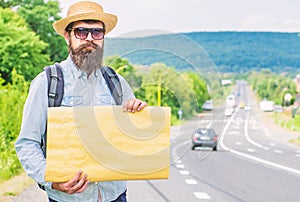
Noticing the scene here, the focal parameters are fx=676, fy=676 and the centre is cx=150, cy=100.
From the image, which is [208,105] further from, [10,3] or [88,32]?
[10,3]

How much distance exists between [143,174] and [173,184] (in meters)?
9.78

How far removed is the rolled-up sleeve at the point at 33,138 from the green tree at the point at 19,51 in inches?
1895

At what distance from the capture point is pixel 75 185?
323 cm

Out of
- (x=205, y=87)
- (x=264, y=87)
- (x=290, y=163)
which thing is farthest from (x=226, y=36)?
(x=205, y=87)

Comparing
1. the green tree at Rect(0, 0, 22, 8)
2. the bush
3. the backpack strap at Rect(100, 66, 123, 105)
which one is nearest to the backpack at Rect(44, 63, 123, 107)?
the backpack strap at Rect(100, 66, 123, 105)

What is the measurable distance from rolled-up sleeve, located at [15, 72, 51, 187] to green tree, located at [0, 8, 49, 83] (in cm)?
4813

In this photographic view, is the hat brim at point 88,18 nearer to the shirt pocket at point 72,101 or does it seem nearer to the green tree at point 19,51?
the shirt pocket at point 72,101

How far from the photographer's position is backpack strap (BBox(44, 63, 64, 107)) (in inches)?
135

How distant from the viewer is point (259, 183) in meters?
13.7

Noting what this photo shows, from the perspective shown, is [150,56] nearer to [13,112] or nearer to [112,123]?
[112,123]

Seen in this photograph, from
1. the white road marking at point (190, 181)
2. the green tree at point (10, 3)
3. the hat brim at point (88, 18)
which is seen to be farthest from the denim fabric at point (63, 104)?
the green tree at point (10, 3)

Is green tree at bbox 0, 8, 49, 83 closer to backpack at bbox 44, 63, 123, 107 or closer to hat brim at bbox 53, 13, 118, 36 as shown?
hat brim at bbox 53, 13, 118, 36

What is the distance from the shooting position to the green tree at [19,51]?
51.5 meters

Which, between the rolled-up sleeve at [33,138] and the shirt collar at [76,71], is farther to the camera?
the shirt collar at [76,71]
